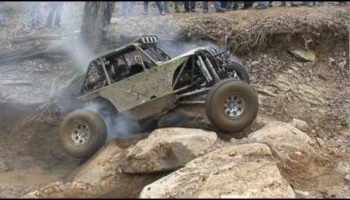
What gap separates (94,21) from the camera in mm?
13016

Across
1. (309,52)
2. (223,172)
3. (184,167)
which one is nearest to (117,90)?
(184,167)

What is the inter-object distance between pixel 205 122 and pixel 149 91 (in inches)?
45.7

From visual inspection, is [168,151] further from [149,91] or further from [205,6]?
[205,6]

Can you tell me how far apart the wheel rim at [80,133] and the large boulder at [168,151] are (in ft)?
4.15

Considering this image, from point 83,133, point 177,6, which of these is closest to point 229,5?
point 177,6

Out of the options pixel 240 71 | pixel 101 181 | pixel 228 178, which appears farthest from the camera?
pixel 240 71

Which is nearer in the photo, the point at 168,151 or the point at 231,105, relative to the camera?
the point at 168,151

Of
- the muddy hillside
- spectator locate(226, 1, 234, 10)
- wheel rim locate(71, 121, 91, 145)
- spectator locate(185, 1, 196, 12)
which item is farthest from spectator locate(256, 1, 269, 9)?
wheel rim locate(71, 121, 91, 145)

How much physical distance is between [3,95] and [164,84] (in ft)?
14.3

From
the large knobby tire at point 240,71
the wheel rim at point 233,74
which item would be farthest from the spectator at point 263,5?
the wheel rim at point 233,74

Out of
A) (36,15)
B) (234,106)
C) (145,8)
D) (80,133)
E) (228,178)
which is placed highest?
(145,8)

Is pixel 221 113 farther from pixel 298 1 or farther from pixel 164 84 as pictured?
pixel 298 1

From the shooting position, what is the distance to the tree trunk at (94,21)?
12.9 m

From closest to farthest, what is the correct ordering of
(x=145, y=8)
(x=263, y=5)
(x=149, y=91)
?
(x=149, y=91) → (x=263, y=5) → (x=145, y=8)
